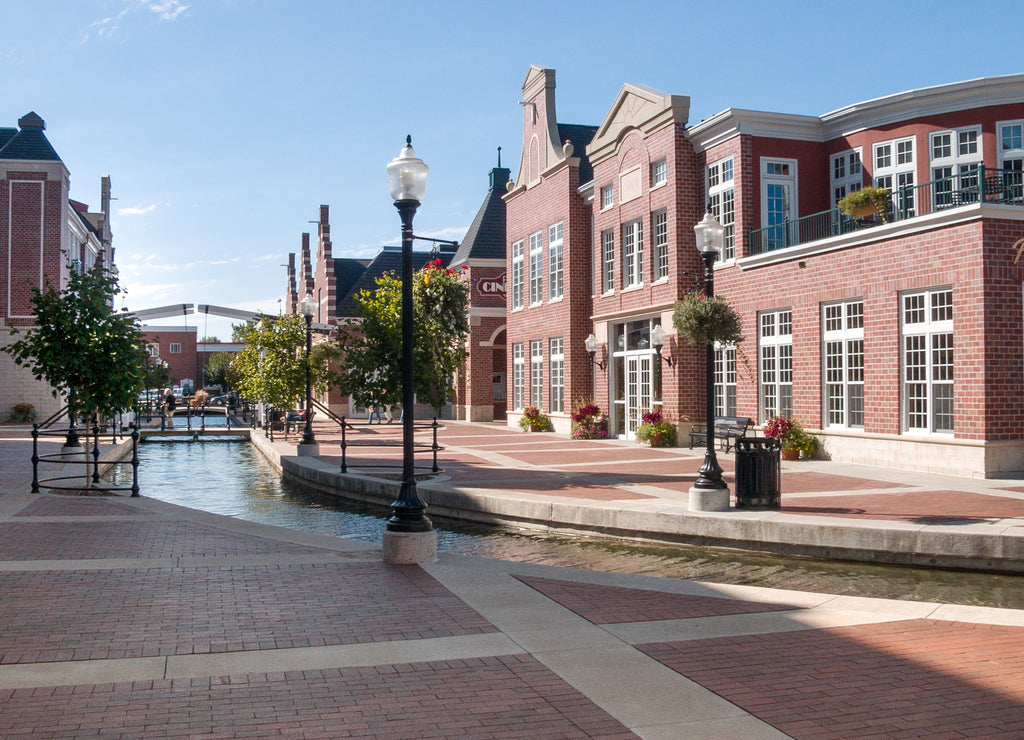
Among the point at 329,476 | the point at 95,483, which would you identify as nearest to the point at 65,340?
the point at 95,483

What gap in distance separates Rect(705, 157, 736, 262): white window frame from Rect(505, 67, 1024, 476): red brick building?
73 mm

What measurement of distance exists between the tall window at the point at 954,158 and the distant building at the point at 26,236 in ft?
112

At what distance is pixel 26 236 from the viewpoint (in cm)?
3875

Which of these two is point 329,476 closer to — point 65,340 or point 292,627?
point 65,340

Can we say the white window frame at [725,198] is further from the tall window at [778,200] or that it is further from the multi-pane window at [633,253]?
the multi-pane window at [633,253]

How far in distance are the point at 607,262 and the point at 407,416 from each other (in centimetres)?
1927

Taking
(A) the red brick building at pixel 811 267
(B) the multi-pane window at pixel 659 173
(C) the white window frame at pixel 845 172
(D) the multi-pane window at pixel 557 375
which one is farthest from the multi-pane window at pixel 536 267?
(C) the white window frame at pixel 845 172

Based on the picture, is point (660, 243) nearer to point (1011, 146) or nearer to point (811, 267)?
point (811, 267)

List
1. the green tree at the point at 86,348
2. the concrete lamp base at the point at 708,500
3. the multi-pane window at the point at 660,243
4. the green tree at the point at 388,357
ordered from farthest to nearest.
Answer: the multi-pane window at the point at 660,243, the green tree at the point at 388,357, the green tree at the point at 86,348, the concrete lamp base at the point at 708,500

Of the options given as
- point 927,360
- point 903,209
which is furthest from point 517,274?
point 927,360

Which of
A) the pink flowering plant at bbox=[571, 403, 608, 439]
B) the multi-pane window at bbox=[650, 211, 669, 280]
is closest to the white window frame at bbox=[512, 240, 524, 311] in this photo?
the pink flowering plant at bbox=[571, 403, 608, 439]

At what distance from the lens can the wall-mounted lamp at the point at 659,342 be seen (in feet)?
78.3

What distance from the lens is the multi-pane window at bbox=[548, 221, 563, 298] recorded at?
3089 cm

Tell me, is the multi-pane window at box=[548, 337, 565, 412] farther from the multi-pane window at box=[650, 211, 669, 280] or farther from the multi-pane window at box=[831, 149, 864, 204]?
the multi-pane window at box=[831, 149, 864, 204]
